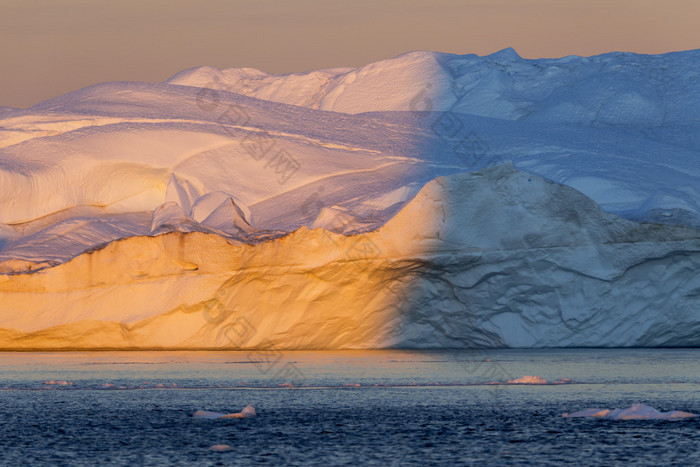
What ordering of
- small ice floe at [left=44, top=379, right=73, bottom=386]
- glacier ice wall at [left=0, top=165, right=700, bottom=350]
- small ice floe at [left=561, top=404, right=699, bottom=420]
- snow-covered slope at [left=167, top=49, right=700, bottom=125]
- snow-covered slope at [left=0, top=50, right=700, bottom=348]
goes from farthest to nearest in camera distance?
snow-covered slope at [left=167, top=49, right=700, bottom=125] < snow-covered slope at [left=0, top=50, right=700, bottom=348] < glacier ice wall at [left=0, top=165, right=700, bottom=350] < small ice floe at [left=44, top=379, right=73, bottom=386] < small ice floe at [left=561, top=404, right=699, bottom=420]

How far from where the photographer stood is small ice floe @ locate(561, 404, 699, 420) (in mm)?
14266

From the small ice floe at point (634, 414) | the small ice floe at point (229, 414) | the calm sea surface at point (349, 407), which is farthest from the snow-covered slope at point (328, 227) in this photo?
the small ice floe at point (634, 414)

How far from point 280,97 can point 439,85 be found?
389 inches

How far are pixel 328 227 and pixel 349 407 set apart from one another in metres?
9.19

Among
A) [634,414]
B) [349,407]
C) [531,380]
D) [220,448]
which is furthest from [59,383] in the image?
[634,414]

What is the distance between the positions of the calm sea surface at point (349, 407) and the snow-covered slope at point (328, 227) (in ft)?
2.70

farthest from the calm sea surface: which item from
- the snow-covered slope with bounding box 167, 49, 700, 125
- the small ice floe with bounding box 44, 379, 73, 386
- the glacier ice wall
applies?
the snow-covered slope with bounding box 167, 49, 700, 125

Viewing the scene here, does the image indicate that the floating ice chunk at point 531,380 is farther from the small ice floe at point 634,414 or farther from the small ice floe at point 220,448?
the small ice floe at point 220,448

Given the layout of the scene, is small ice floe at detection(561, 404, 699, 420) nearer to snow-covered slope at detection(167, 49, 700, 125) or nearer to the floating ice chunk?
the floating ice chunk

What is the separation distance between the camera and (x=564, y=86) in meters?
50.4

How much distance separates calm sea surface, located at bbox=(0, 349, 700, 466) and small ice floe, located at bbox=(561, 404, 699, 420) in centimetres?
11

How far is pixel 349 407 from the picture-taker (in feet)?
53.5

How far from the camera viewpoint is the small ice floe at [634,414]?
14266 millimetres

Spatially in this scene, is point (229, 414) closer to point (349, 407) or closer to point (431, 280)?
point (349, 407)
